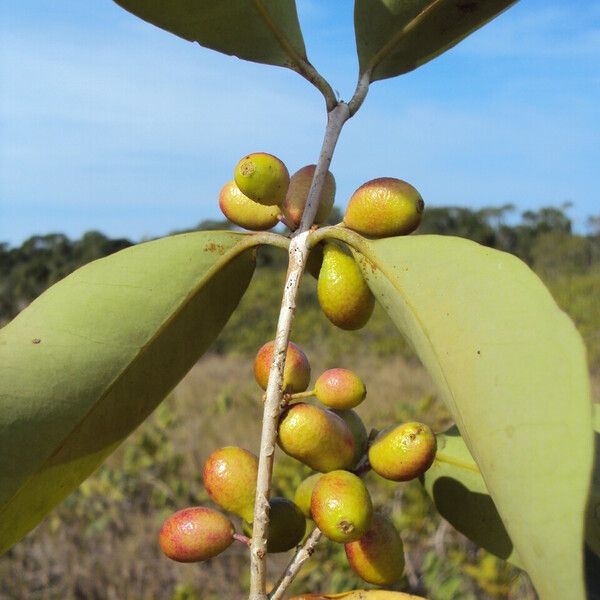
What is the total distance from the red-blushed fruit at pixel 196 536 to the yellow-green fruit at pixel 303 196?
0.86 feet

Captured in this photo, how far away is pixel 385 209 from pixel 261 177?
0.11m

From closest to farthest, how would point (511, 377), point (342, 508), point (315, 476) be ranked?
point (511, 377), point (342, 508), point (315, 476)

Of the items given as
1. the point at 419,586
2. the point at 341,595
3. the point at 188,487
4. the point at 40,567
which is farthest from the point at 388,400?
the point at 341,595

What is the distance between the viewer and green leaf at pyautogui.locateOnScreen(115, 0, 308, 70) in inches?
27.5

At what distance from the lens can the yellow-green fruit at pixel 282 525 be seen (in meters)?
0.68

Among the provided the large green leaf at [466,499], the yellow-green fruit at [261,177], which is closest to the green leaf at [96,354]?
the yellow-green fruit at [261,177]

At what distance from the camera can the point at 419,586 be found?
188 centimetres

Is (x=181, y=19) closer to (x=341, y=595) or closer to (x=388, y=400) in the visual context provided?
(x=341, y=595)

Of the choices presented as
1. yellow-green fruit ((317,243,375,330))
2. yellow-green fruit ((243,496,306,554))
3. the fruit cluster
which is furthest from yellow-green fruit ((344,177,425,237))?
yellow-green fruit ((243,496,306,554))

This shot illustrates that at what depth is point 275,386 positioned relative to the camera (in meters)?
0.62

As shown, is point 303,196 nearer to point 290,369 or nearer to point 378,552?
point 290,369

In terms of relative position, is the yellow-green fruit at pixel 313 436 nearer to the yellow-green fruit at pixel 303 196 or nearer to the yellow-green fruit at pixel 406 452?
the yellow-green fruit at pixel 406 452

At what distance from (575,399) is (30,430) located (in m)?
0.39

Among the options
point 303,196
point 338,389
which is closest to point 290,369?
point 338,389
